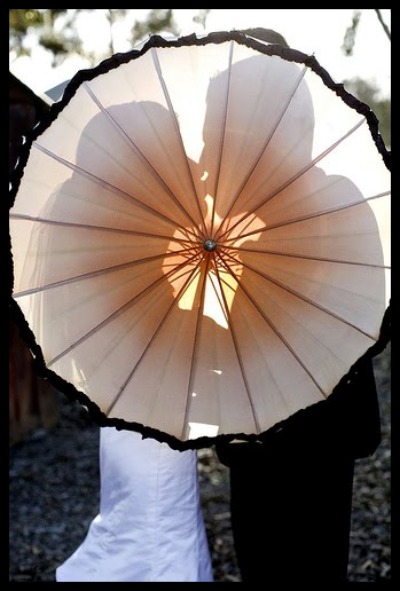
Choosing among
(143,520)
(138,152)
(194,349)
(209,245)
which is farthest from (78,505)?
(138,152)

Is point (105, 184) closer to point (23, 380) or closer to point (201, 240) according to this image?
point (201, 240)

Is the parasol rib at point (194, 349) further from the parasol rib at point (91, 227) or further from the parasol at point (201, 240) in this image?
the parasol rib at point (91, 227)

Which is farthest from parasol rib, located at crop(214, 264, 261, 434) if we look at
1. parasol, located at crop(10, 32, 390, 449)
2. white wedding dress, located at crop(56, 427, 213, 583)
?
white wedding dress, located at crop(56, 427, 213, 583)

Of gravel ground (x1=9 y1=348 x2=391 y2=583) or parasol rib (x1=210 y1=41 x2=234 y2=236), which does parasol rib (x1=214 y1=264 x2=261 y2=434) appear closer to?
parasol rib (x1=210 y1=41 x2=234 y2=236)

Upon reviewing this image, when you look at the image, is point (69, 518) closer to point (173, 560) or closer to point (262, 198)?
point (173, 560)

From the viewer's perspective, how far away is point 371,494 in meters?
4.23

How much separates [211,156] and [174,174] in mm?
120

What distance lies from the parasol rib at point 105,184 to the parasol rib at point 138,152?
0.16 ft

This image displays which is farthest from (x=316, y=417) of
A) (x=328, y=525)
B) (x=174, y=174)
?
(x=174, y=174)

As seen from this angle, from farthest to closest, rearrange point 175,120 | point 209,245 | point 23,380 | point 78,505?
point 23,380 → point 78,505 → point 209,245 → point 175,120

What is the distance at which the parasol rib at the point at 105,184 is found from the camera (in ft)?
6.41

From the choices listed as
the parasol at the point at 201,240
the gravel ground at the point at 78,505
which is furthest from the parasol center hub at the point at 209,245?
the gravel ground at the point at 78,505

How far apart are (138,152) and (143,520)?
4.55ft

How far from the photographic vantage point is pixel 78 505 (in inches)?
169
